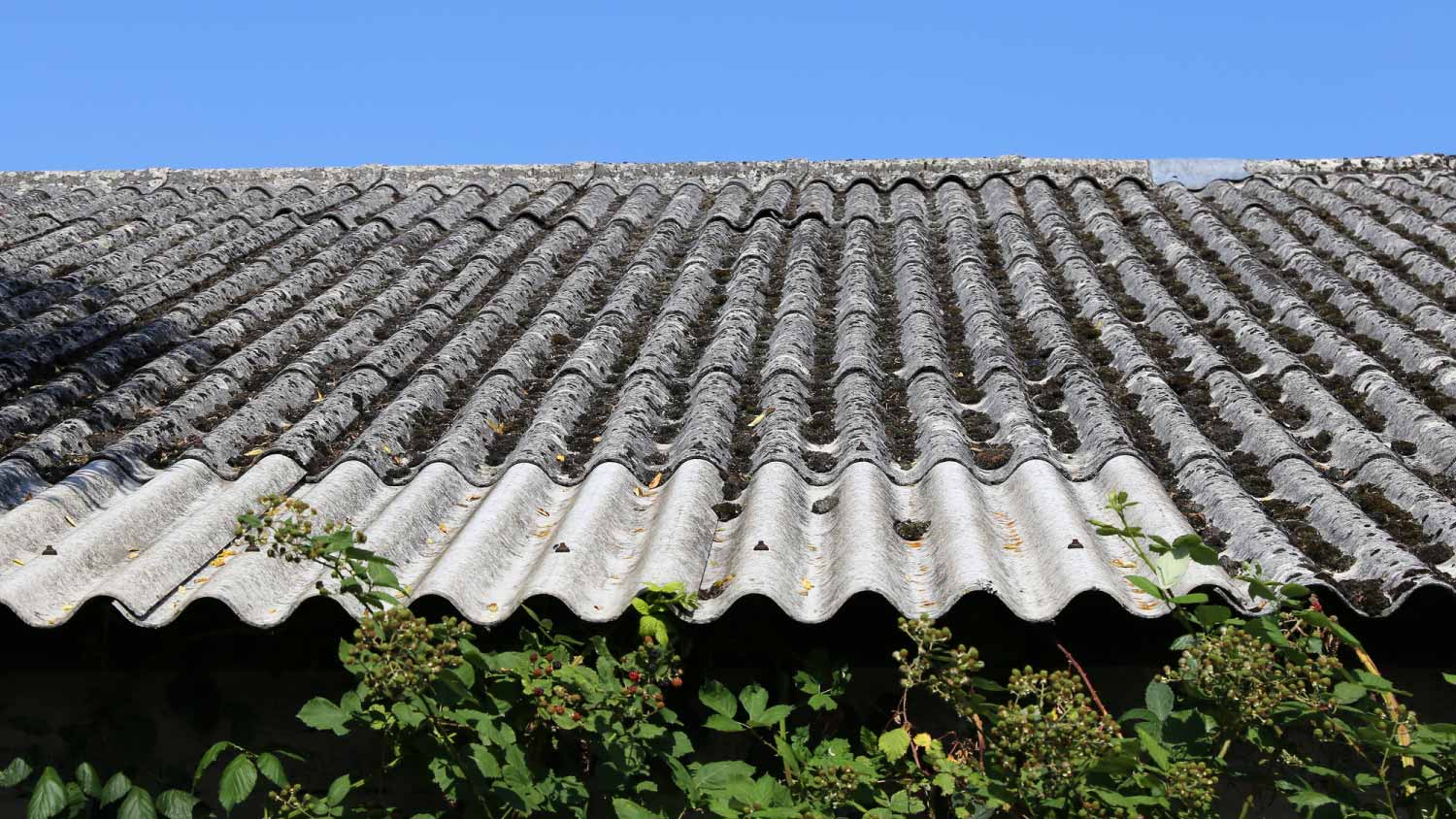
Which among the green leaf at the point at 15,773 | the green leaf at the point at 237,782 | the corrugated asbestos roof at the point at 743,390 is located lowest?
the green leaf at the point at 15,773

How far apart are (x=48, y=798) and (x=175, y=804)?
0.24 metres

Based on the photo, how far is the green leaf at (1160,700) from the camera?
2.38m

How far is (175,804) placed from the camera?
2.64 metres

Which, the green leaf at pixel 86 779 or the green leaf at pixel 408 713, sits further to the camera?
the green leaf at pixel 86 779

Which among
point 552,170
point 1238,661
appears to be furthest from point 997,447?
point 552,170

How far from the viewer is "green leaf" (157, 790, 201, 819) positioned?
262 cm

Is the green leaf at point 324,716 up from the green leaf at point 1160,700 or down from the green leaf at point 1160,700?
down

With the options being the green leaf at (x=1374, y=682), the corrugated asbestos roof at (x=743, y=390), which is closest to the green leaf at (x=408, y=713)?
the corrugated asbestos roof at (x=743, y=390)

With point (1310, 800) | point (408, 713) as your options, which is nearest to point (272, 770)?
point (408, 713)

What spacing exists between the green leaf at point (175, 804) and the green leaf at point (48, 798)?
0.19m

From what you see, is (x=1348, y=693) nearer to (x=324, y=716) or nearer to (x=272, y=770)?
(x=324, y=716)

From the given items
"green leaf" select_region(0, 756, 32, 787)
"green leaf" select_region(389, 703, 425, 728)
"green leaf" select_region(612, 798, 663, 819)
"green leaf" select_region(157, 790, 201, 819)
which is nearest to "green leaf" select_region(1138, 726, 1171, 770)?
"green leaf" select_region(612, 798, 663, 819)

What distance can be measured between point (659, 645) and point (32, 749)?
66.8 inches

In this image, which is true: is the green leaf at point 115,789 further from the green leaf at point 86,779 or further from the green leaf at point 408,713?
the green leaf at point 408,713
